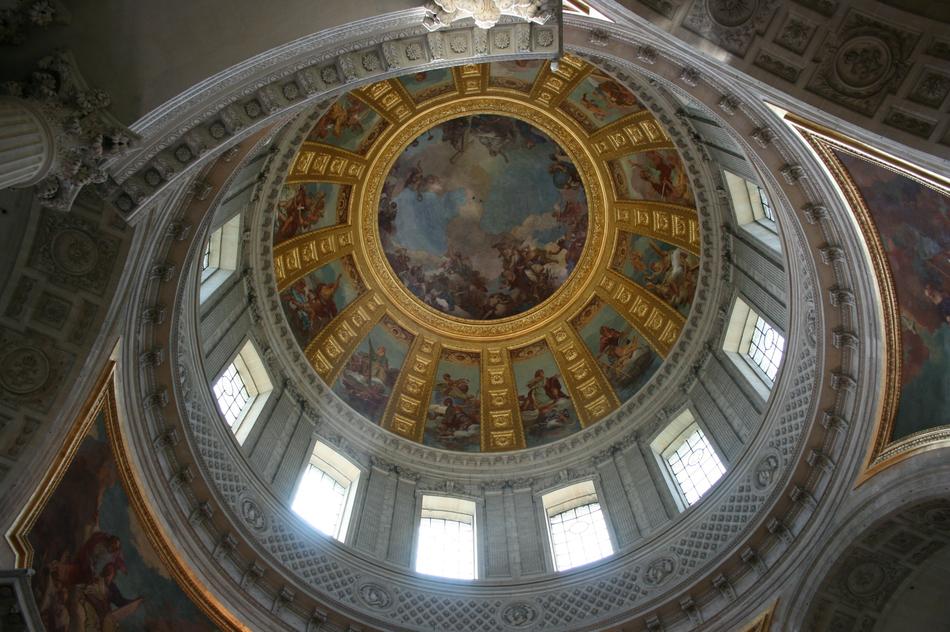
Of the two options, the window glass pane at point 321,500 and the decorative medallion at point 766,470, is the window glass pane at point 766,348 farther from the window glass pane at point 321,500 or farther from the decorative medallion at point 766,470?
the window glass pane at point 321,500

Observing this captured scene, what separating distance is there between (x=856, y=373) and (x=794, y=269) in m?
2.54

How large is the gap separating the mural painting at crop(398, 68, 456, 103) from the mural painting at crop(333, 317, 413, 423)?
727 centimetres

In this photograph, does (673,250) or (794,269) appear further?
(673,250)

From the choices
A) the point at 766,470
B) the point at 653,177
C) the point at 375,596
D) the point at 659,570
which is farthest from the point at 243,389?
the point at 653,177

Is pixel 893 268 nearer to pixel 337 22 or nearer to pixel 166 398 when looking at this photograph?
pixel 337 22

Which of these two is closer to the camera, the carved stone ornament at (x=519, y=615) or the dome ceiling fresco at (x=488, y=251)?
the carved stone ornament at (x=519, y=615)

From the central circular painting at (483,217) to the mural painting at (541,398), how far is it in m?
1.94

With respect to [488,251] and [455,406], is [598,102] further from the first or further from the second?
[455,406]

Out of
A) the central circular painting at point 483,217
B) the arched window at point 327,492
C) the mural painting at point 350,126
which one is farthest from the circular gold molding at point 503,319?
the arched window at point 327,492

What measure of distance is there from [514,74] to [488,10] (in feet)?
48.9

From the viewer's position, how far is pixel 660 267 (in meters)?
23.3

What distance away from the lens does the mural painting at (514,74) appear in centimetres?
2247

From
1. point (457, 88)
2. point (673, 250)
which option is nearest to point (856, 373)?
point (673, 250)

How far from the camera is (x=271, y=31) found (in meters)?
8.32
